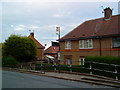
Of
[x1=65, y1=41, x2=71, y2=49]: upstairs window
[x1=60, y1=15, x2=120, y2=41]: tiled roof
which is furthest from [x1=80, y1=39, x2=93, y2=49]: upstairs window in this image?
[x1=65, y1=41, x2=71, y2=49]: upstairs window

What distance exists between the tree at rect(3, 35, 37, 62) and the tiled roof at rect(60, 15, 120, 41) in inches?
238

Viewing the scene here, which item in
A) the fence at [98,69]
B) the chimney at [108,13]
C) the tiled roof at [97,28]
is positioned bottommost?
the fence at [98,69]

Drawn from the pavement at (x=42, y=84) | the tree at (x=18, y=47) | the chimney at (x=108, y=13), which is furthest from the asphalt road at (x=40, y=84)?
the chimney at (x=108, y=13)

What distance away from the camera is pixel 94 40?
81.4 feet

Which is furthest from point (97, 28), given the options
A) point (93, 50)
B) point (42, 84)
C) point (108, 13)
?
point (42, 84)

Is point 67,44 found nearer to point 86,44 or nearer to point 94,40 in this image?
point 86,44

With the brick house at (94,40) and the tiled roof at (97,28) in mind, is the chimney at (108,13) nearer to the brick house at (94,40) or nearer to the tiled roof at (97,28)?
the brick house at (94,40)

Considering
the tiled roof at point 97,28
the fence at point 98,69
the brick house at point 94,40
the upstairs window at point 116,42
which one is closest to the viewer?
the fence at point 98,69

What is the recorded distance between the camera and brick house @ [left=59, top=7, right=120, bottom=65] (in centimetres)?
2292

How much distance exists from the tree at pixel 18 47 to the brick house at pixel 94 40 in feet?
19.4

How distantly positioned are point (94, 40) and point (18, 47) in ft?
36.5

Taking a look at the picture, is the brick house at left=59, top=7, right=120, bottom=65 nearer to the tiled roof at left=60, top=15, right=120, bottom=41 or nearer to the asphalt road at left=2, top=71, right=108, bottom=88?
the tiled roof at left=60, top=15, right=120, bottom=41

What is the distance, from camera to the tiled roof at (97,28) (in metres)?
23.7

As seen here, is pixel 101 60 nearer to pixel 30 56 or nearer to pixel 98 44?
pixel 98 44
